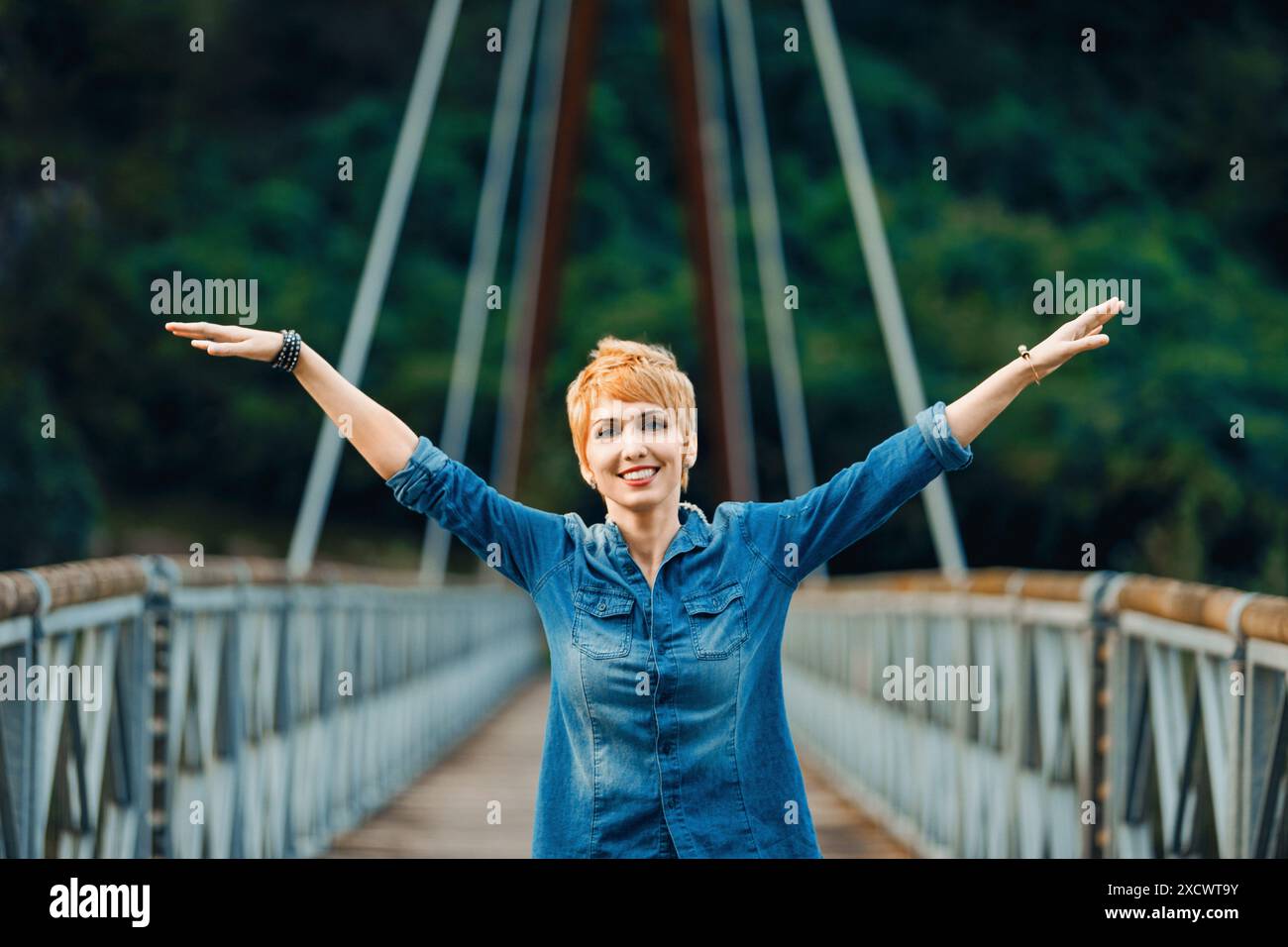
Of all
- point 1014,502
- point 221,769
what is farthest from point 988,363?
point 221,769

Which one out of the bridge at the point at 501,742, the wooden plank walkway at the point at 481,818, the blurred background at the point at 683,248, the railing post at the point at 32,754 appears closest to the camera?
the railing post at the point at 32,754

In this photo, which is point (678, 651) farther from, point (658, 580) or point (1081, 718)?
point (1081, 718)

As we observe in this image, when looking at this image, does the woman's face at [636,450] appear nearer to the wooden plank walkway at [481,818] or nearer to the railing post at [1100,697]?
the railing post at [1100,697]

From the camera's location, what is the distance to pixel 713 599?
6.87 ft

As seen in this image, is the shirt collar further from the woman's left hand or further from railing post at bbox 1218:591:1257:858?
railing post at bbox 1218:591:1257:858

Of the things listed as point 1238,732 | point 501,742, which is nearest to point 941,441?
point 1238,732

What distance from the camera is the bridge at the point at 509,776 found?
8.98 ft

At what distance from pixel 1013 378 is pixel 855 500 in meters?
0.23

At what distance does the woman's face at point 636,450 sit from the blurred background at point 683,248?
22351mm

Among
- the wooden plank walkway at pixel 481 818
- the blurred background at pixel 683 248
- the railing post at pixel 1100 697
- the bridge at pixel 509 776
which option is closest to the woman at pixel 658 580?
the bridge at pixel 509 776

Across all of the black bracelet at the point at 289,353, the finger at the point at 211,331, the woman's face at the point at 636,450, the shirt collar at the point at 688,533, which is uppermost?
the finger at the point at 211,331

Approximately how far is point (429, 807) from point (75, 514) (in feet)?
50.4

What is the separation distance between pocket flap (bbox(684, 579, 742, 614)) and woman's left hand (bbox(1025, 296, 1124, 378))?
1.38ft
